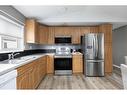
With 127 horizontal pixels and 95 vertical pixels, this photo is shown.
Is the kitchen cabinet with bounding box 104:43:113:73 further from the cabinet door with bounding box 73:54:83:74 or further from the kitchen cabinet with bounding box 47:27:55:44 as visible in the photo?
the kitchen cabinet with bounding box 47:27:55:44

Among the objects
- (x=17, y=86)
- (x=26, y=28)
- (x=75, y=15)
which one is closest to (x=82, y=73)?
(x=75, y=15)

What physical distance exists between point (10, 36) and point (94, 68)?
343 centimetres

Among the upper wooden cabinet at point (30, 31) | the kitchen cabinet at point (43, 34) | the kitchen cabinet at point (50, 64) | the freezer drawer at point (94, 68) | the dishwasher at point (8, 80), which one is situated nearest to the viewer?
the dishwasher at point (8, 80)

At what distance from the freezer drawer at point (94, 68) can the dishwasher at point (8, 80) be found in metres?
4.04

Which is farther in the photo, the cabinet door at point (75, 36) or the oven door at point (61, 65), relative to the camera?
the cabinet door at point (75, 36)

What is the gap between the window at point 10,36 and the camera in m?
3.62

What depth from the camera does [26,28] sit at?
5469 mm

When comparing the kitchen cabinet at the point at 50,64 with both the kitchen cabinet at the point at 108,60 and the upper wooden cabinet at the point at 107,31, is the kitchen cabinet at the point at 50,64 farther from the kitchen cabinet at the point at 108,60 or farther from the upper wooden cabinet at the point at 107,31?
the upper wooden cabinet at the point at 107,31

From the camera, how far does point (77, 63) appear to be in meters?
6.57

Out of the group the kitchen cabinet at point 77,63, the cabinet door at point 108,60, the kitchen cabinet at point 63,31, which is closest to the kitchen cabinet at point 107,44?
the cabinet door at point 108,60
